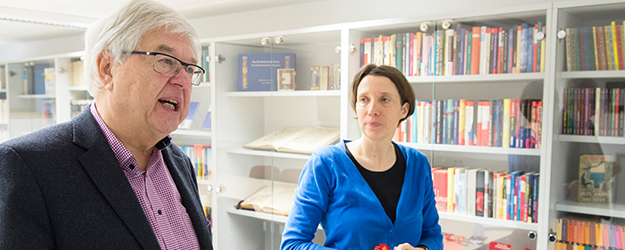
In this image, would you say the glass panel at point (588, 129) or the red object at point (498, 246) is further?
the red object at point (498, 246)

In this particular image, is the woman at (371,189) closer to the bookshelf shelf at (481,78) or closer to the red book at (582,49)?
the bookshelf shelf at (481,78)

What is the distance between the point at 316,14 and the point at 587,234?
2.26 m

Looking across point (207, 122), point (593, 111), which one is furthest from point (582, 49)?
point (207, 122)

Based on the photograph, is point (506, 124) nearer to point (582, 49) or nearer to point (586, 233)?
point (582, 49)

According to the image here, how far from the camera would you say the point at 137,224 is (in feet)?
2.96

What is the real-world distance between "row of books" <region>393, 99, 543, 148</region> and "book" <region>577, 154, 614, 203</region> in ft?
0.75

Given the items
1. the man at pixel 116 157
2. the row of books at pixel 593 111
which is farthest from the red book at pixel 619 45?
the man at pixel 116 157

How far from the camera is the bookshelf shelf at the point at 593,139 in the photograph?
190 cm

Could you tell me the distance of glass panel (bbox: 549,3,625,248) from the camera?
1.89 metres

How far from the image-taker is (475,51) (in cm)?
220

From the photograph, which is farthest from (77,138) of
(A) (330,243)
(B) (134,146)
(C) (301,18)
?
(C) (301,18)

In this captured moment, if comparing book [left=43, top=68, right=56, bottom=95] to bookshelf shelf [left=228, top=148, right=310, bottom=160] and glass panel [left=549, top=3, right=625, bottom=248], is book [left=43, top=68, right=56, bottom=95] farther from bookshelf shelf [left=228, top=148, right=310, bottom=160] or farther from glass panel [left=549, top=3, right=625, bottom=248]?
glass panel [left=549, top=3, right=625, bottom=248]

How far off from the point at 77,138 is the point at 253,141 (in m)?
2.19

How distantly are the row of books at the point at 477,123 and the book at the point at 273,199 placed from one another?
35.7 inches
